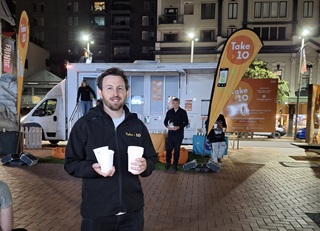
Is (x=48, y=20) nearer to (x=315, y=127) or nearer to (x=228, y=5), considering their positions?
(x=228, y=5)

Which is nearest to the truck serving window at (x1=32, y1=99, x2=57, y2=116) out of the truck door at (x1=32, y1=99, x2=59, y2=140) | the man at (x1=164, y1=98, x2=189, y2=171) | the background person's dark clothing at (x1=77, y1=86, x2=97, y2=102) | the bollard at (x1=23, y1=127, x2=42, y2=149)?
the truck door at (x1=32, y1=99, x2=59, y2=140)

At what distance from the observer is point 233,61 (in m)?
7.27

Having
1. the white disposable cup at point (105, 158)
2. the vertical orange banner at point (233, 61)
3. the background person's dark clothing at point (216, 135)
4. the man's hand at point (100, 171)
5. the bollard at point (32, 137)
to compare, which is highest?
the vertical orange banner at point (233, 61)

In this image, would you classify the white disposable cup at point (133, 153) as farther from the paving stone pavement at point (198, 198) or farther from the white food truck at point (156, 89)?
the white food truck at point (156, 89)

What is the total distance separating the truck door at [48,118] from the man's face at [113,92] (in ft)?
36.2

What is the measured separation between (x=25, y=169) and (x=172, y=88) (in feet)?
20.2

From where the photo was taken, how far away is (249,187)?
664 cm

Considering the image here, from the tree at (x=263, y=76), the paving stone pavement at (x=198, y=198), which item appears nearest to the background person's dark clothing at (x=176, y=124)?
the paving stone pavement at (x=198, y=198)

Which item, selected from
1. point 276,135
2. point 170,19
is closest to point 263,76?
point 276,135

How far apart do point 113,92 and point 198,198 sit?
4.19 metres

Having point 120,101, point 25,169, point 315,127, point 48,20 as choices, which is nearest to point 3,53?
point 25,169

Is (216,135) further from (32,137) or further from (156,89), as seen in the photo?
(32,137)

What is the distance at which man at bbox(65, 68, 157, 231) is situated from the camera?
2068 millimetres

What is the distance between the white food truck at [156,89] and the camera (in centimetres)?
1118
